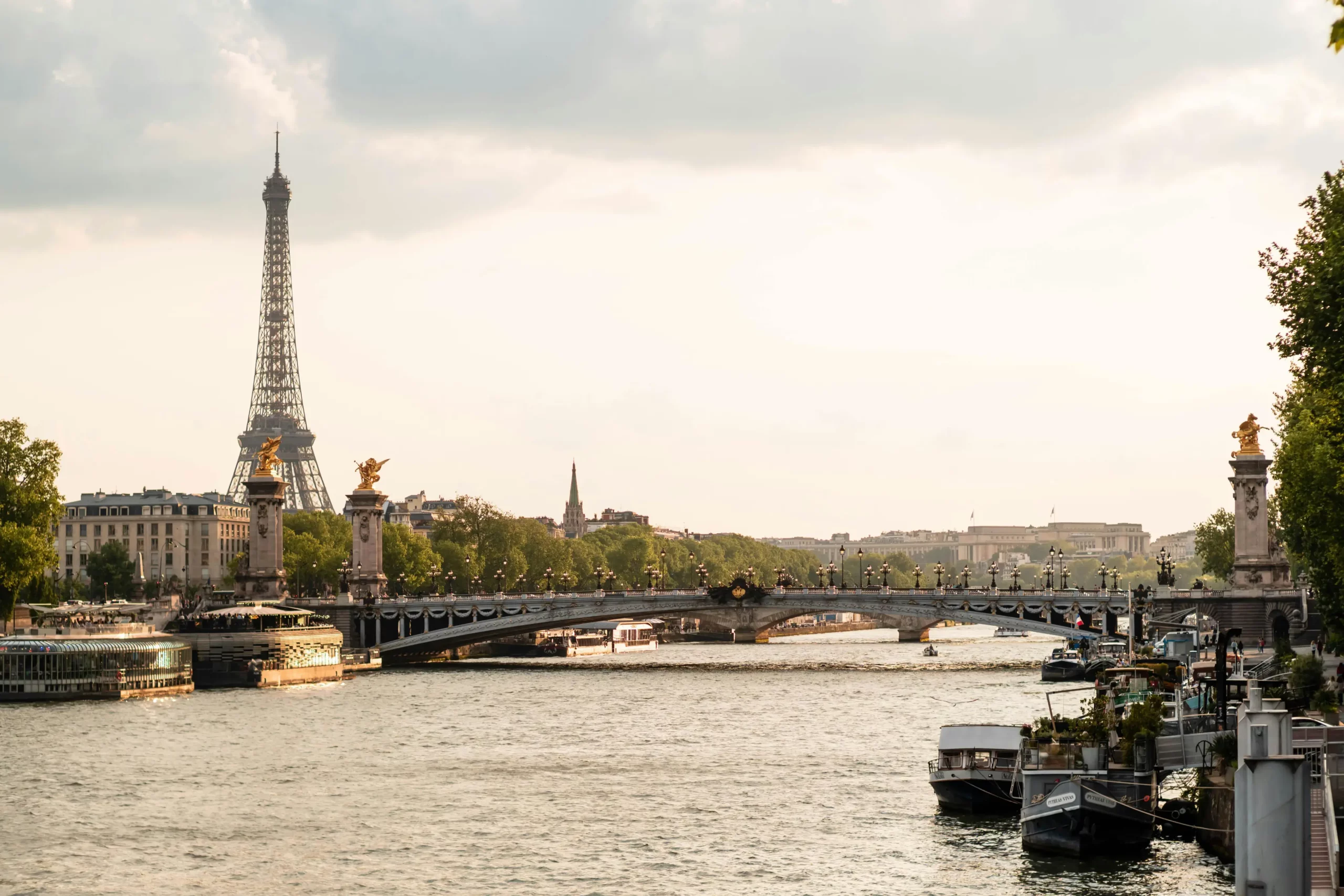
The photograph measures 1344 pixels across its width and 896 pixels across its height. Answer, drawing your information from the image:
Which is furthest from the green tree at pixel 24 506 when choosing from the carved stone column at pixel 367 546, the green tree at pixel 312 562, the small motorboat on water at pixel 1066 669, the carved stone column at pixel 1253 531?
the carved stone column at pixel 1253 531

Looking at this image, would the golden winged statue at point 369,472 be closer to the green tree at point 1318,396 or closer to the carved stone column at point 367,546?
the carved stone column at point 367,546

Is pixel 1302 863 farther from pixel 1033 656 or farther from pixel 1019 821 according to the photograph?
pixel 1033 656

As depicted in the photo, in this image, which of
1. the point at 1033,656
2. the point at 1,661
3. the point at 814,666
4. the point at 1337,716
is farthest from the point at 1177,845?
the point at 1033,656

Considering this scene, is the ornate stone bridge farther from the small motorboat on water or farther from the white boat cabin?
the white boat cabin

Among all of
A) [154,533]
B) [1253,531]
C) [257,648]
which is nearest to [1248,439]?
[1253,531]

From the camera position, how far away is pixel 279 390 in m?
185

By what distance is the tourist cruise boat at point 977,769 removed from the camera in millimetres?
42625

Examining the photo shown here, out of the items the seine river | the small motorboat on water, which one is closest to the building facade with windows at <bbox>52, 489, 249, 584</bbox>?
the seine river

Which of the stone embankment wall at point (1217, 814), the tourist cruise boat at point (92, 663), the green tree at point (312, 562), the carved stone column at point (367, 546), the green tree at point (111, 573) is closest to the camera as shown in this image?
the stone embankment wall at point (1217, 814)

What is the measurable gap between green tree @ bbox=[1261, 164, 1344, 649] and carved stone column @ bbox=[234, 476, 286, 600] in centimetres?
6062

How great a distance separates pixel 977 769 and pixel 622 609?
203ft

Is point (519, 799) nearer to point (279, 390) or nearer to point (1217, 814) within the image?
point (1217, 814)

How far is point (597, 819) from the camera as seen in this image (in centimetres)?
4328

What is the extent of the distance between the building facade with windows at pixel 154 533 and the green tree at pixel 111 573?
32.1 meters
